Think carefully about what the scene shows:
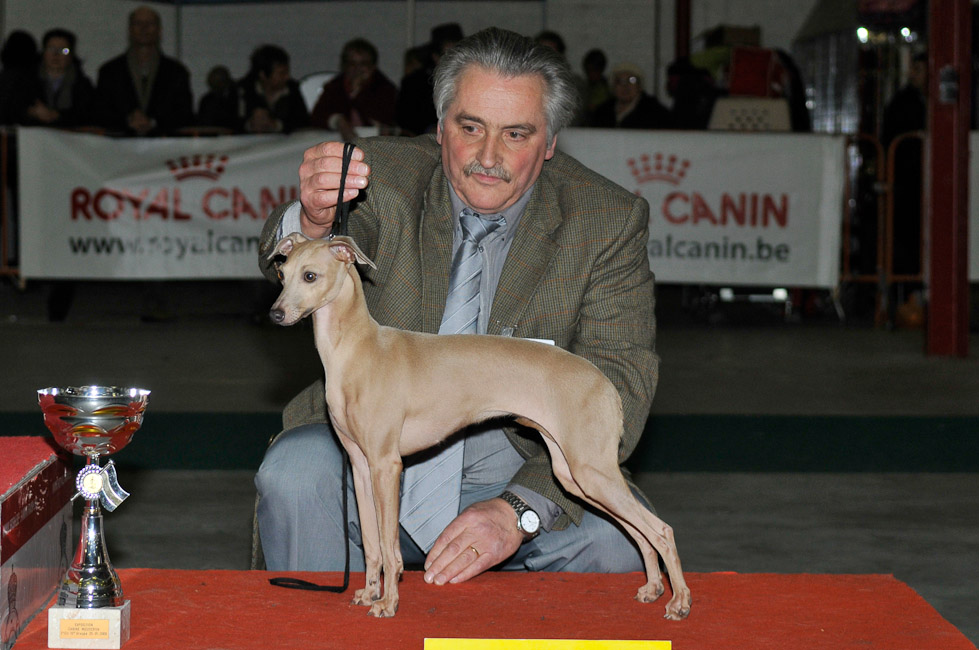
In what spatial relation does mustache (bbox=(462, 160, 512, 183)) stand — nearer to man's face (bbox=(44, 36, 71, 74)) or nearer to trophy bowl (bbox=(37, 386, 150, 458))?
trophy bowl (bbox=(37, 386, 150, 458))

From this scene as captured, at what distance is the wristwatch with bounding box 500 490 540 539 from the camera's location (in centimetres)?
242

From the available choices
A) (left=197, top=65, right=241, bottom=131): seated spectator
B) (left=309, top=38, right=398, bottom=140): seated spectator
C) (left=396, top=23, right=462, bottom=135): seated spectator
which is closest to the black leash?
(left=396, top=23, right=462, bottom=135): seated spectator

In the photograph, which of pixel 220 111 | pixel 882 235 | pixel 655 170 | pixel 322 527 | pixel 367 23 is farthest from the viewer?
pixel 367 23

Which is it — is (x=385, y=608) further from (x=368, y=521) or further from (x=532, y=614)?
(x=532, y=614)

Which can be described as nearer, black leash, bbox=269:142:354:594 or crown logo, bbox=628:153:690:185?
black leash, bbox=269:142:354:594

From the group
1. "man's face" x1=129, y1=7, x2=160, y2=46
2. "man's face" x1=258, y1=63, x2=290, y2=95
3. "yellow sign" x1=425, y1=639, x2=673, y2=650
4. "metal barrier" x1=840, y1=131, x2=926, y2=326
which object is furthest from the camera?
"man's face" x1=258, y1=63, x2=290, y2=95

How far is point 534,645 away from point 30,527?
83 cm

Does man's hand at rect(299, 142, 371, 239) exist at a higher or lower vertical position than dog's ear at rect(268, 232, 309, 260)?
higher

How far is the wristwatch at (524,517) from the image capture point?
2418mm

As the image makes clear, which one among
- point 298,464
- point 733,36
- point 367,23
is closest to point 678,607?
point 298,464

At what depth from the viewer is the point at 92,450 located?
1813 millimetres

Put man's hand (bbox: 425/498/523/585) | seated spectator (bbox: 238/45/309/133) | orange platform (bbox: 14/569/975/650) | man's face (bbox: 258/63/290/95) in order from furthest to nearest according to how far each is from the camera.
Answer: man's face (bbox: 258/63/290/95)
seated spectator (bbox: 238/45/309/133)
man's hand (bbox: 425/498/523/585)
orange platform (bbox: 14/569/975/650)

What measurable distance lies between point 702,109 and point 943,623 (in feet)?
29.3

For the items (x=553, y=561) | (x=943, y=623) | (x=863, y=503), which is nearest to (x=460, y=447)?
(x=553, y=561)
